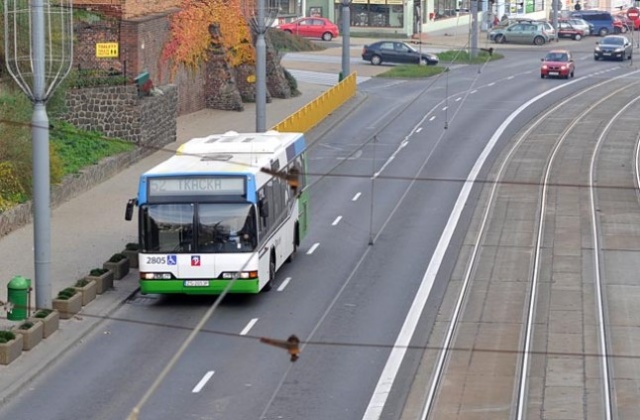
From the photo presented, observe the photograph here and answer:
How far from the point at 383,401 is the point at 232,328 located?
5.01 metres

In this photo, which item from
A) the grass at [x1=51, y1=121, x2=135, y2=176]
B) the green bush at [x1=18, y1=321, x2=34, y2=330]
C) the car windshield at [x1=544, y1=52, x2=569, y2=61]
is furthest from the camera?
the car windshield at [x1=544, y1=52, x2=569, y2=61]

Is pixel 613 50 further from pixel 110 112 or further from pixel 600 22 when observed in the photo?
pixel 110 112

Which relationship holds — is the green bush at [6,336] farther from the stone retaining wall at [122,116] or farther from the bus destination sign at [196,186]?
the stone retaining wall at [122,116]

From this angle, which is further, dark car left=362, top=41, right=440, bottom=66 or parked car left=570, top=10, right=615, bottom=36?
parked car left=570, top=10, right=615, bottom=36

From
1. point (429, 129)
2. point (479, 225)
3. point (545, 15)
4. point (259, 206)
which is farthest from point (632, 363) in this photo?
point (545, 15)

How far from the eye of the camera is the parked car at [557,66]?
65.8 metres

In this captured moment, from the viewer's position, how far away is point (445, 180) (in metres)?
37.7

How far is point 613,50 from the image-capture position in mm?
76125

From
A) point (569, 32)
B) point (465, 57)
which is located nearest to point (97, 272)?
point (465, 57)

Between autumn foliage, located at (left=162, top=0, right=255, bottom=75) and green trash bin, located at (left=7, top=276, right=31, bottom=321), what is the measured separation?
24428mm

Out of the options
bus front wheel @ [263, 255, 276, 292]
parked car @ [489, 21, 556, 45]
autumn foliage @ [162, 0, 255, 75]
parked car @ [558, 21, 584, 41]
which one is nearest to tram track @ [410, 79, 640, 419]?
bus front wheel @ [263, 255, 276, 292]

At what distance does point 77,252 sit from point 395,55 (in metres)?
43.3

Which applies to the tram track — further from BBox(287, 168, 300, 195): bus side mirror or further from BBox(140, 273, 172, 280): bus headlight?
BBox(140, 273, 172, 280): bus headlight

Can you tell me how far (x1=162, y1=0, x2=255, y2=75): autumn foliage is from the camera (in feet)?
163
